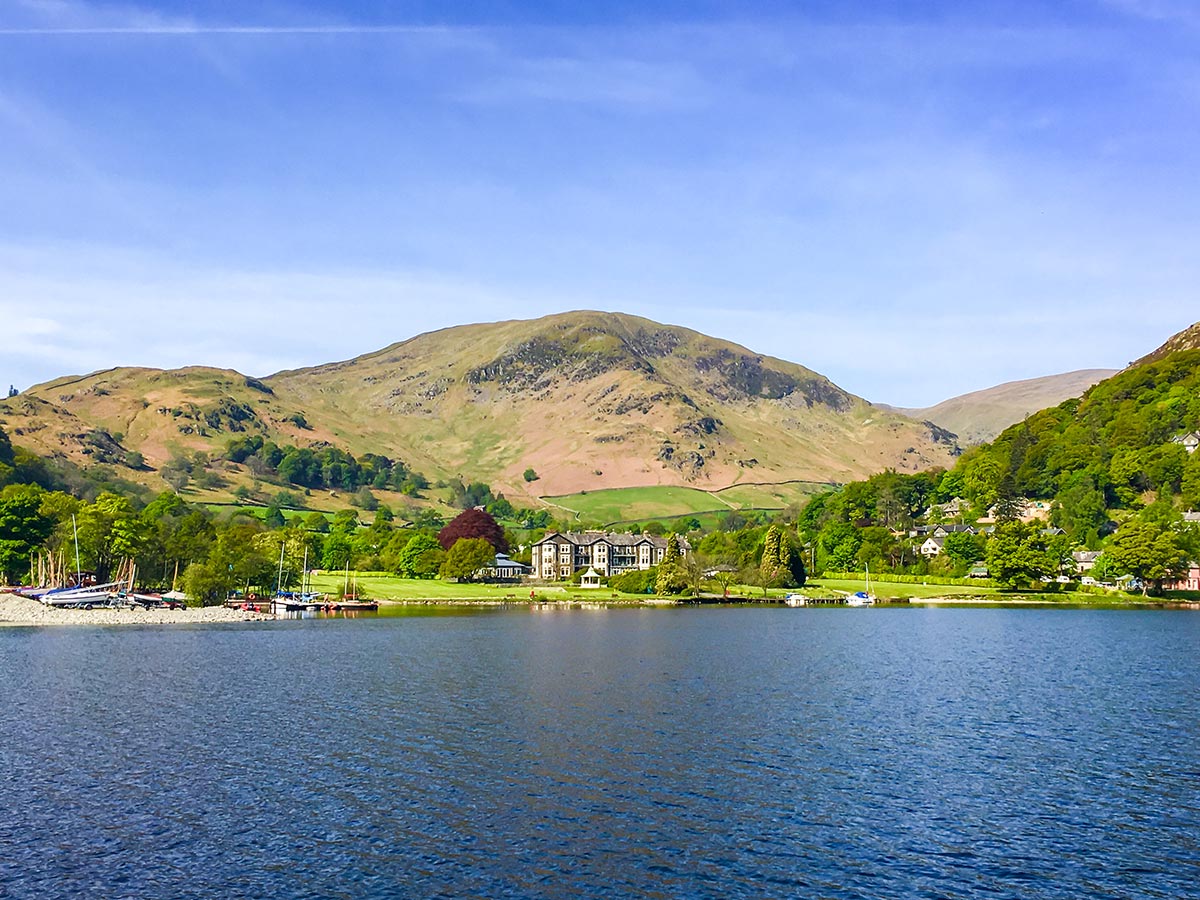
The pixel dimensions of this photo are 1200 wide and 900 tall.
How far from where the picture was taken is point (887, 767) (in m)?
44.1

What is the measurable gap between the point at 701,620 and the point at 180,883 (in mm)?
109579

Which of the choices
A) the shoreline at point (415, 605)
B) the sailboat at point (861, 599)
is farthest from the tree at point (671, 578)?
the sailboat at point (861, 599)

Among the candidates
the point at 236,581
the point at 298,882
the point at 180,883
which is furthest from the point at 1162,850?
the point at 236,581

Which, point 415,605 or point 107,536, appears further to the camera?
point 415,605

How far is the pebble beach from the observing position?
412 ft

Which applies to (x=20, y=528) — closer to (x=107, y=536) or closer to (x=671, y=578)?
(x=107, y=536)

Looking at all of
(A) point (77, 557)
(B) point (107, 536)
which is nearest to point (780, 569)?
(B) point (107, 536)

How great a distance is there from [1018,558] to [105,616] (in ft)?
468

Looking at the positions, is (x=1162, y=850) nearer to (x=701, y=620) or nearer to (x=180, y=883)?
(x=180, y=883)

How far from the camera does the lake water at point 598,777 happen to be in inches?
1193

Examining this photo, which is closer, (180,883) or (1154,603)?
(180,883)

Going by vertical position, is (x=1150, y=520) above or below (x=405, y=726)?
above

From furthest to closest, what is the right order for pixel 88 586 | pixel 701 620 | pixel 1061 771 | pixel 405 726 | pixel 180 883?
1. pixel 88 586
2. pixel 701 620
3. pixel 405 726
4. pixel 1061 771
5. pixel 180 883

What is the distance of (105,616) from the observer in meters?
130
